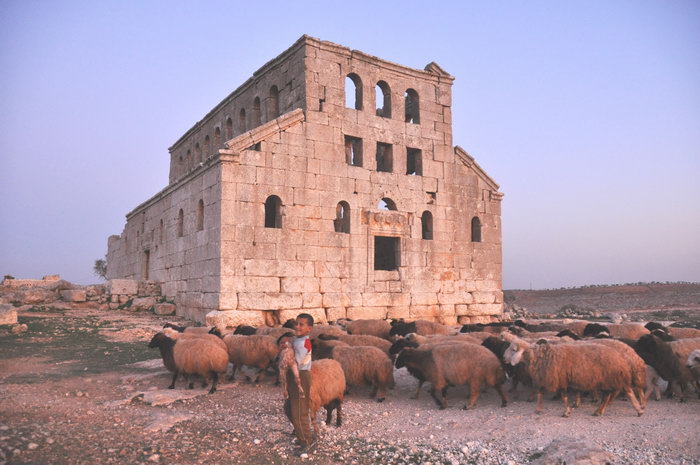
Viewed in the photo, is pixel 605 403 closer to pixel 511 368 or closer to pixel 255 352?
pixel 511 368

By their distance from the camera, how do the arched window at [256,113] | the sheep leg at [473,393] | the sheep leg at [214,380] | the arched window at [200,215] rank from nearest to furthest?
1. the sheep leg at [473,393]
2. the sheep leg at [214,380]
3. the arched window at [200,215]
4. the arched window at [256,113]

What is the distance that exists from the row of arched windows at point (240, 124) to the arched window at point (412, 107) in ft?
17.0

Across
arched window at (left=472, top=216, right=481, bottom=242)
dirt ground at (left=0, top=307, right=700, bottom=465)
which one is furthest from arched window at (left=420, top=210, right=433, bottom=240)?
dirt ground at (left=0, top=307, right=700, bottom=465)

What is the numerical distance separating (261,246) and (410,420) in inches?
385

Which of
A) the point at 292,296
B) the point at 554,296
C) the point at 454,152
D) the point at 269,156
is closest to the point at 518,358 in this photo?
the point at 292,296

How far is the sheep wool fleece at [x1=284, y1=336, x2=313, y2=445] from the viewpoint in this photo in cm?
612

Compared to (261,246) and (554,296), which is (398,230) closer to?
(261,246)

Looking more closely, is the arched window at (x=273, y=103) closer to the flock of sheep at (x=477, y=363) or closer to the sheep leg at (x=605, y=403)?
the flock of sheep at (x=477, y=363)

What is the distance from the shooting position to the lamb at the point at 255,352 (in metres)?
9.94

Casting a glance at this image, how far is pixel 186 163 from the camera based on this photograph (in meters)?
27.4

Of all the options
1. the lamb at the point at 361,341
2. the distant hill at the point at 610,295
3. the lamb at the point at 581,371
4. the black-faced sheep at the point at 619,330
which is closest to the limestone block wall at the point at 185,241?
the lamb at the point at 361,341

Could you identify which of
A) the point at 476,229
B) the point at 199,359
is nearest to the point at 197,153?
the point at 476,229

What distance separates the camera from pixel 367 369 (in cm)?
868

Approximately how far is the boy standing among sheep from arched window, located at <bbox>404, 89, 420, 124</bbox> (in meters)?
15.5
